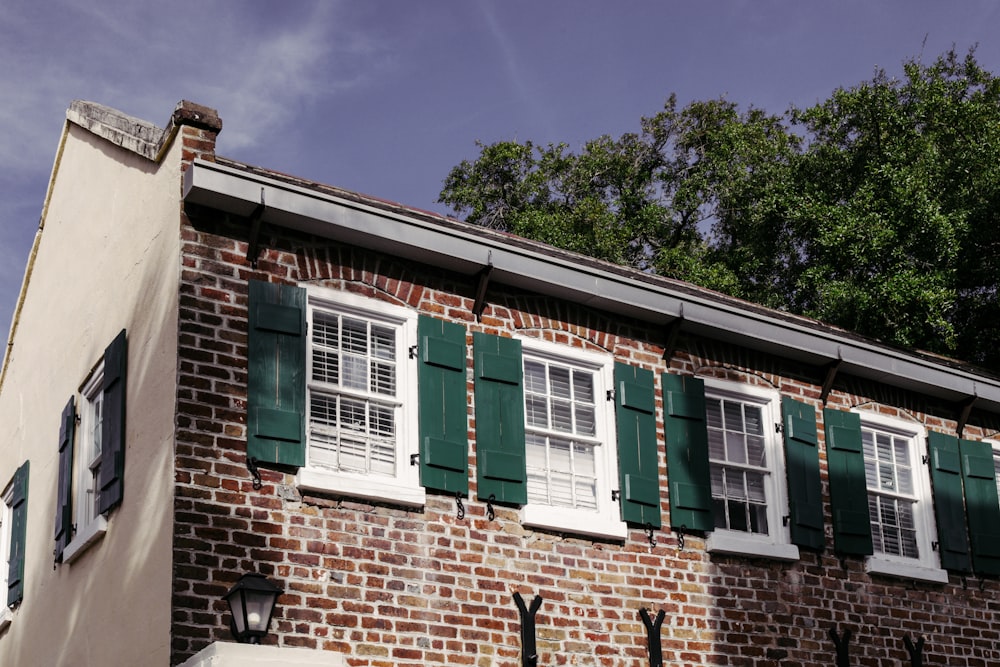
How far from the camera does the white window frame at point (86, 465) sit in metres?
11.7

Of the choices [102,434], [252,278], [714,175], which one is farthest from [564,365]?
[714,175]

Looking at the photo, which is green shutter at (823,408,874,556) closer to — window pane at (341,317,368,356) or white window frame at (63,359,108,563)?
window pane at (341,317,368,356)

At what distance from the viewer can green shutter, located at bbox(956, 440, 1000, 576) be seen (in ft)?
48.2

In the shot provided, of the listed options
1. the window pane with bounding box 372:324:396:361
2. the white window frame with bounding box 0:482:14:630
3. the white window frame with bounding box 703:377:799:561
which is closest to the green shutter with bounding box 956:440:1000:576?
the white window frame with bounding box 703:377:799:561

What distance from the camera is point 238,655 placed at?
355 inches

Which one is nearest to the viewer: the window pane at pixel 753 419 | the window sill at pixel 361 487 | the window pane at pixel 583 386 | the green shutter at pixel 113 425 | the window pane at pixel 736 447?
the window sill at pixel 361 487

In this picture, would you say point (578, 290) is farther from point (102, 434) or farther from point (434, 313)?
point (102, 434)

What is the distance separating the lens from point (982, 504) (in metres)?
14.9

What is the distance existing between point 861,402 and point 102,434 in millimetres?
7730

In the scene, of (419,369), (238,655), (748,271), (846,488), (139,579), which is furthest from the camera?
(748,271)

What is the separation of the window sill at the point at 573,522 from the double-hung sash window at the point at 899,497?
3.45m

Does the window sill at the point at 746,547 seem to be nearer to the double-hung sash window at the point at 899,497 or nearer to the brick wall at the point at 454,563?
the brick wall at the point at 454,563

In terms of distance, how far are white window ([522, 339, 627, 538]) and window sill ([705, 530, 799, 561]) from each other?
1086mm

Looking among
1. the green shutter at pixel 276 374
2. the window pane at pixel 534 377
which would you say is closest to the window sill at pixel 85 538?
the green shutter at pixel 276 374
